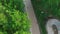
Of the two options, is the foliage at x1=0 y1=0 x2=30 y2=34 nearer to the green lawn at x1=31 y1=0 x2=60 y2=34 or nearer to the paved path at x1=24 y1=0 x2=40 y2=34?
the green lawn at x1=31 y1=0 x2=60 y2=34

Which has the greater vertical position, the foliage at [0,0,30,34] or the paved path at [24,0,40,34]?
the foliage at [0,0,30,34]

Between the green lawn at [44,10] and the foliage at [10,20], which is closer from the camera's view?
the foliage at [10,20]

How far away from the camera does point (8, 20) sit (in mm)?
3109

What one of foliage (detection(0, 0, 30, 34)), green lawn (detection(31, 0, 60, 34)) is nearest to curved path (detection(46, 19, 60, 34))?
green lawn (detection(31, 0, 60, 34))

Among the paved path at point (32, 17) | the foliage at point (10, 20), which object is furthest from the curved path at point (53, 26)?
the foliage at point (10, 20)

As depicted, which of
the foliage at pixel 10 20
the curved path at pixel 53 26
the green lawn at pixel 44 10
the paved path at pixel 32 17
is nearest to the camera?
the foliage at pixel 10 20

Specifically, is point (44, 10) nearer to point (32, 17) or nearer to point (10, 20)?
point (32, 17)

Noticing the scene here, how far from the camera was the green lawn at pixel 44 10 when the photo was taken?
4918mm

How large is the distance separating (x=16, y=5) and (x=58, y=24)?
6.73 ft

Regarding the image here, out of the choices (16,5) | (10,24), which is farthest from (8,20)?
(16,5)

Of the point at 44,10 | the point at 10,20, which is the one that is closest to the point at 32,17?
the point at 44,10

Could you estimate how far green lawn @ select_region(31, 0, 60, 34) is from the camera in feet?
16.1

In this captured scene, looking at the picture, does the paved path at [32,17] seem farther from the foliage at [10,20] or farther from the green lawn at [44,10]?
the foliage at [10,20]

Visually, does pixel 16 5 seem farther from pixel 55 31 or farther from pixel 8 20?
pixel 55 31
